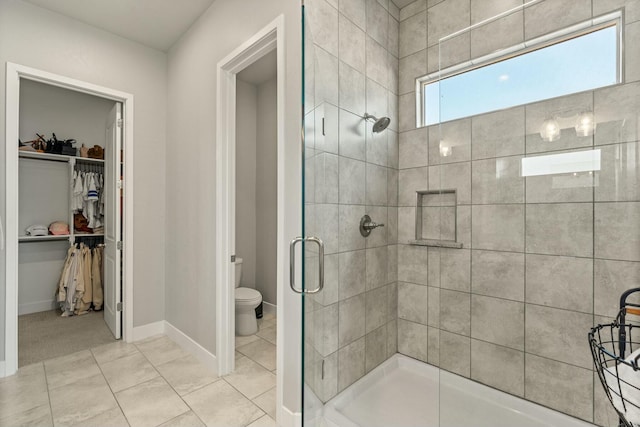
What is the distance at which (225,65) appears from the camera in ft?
6.88

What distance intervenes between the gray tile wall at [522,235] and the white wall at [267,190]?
2.02 m

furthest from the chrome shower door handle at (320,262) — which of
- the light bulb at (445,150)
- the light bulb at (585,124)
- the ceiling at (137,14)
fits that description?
the ceiling at (137,14)

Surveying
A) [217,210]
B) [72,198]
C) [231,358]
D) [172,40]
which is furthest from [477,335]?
[72,198]

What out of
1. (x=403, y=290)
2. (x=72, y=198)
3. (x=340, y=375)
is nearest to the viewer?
(x=340, y=375)

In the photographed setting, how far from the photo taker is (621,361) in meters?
0.77

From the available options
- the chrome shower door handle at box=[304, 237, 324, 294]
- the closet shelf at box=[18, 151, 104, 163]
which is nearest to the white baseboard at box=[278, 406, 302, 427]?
the chrome shower door handle at box=[304, 237, 324, 294]

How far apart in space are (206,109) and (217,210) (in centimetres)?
83

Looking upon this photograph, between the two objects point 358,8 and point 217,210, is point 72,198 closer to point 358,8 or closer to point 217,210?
point 217,210

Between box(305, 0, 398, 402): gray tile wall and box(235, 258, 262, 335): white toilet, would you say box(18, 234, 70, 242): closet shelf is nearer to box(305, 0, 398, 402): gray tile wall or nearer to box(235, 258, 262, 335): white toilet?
box(235, 258, 262, 335): white toilet

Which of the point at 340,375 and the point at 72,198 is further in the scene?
the point at 72,198

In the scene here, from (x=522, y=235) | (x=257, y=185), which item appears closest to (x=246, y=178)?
(x=257, y=185)

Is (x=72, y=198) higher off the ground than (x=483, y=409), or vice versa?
(x=72, y=198)

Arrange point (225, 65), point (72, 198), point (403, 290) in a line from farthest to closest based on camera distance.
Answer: point (72, 198) → point (225, 65) → point (403, 290)

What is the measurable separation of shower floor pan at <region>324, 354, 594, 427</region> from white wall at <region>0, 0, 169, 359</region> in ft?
6.77
